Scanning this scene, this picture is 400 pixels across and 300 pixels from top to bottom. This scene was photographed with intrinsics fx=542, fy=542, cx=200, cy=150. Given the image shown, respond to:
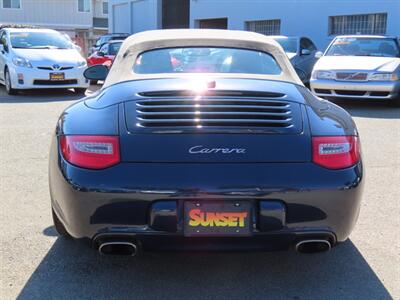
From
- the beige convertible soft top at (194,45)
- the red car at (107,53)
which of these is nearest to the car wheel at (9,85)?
the red car at (107,53)

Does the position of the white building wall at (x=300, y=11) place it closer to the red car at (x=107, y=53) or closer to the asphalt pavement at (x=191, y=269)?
the red car at (x=107, y=53)

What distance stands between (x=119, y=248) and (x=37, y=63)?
32.4 ft

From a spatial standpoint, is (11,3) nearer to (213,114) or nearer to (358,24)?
(358,24)

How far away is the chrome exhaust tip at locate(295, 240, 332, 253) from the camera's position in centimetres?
292

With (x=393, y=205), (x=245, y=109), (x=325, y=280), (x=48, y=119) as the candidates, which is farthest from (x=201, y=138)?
(x=48, y=119)

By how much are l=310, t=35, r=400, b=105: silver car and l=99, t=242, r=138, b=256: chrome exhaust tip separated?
8456 millimetres

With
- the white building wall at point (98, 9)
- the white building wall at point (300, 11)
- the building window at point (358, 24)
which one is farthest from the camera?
the white building wall at point (98, 9)

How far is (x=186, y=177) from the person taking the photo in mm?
2770

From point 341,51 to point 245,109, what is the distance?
9480mm

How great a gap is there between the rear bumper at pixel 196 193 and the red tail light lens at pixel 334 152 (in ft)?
0.16

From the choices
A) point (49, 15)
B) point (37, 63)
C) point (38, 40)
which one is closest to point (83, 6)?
point (49, 15)

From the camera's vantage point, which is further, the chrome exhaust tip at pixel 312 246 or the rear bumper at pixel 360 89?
the rear bumper at pixel 360 89

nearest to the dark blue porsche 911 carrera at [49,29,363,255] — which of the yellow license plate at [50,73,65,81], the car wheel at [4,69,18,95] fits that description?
the yellow license plate at [50,73,65,81]

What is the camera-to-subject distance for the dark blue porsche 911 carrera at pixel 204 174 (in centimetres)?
278
